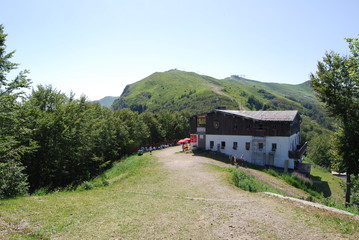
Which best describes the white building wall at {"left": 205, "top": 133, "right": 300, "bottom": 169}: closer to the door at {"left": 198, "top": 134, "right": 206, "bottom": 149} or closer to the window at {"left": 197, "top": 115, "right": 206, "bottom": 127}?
the door at {"left": 198, "top": 134, "right": 206, "bottom": 149}

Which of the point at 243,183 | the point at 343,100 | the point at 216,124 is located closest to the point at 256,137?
the point at 216,124

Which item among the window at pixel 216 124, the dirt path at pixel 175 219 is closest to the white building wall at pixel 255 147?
the window at pixel 216 124

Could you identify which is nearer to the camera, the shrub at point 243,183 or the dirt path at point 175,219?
the dirt path at point 175,219

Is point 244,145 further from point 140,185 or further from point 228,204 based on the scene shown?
point 228,204

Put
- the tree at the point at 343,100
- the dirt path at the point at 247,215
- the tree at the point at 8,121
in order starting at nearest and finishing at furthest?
the dirt path at the point at 247,215, the tree at the point at 8,121, the tree at the point at 343,100

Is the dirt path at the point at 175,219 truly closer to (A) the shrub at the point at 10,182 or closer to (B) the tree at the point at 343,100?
(A) the shrub at the point at 10,182

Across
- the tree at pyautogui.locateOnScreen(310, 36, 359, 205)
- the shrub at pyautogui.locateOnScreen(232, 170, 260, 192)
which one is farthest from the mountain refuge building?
the shrub at pyautogui.locateOnScreen(232, 170, 260, 192)

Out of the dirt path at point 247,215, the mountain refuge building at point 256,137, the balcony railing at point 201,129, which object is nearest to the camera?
the dirt path at point 247,215

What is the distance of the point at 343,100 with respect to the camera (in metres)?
22.4

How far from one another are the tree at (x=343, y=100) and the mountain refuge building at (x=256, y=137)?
29.2 ft

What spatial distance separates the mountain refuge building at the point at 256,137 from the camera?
3306 cm

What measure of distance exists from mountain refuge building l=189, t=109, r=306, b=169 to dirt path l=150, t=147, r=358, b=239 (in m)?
18.7

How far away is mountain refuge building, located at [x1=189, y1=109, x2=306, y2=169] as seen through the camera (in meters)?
33.1

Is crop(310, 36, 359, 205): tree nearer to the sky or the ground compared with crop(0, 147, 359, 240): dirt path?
nearer to the sky
